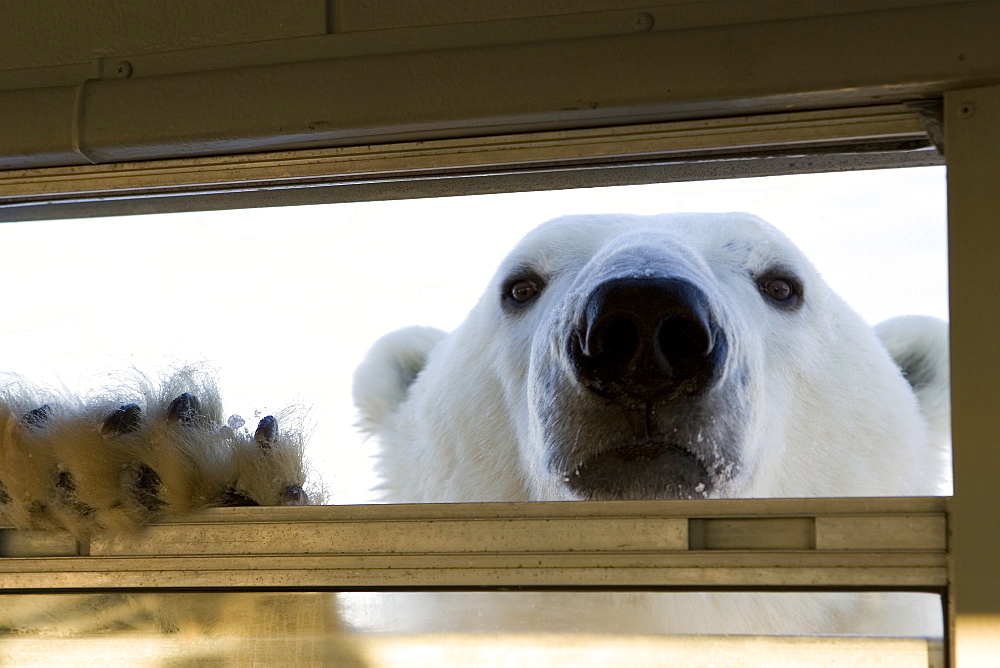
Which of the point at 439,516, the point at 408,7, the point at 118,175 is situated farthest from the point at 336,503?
the point at 408,7

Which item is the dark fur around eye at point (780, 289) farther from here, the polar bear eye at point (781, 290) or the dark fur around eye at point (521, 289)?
the dark fur around eye at point (521, 289)

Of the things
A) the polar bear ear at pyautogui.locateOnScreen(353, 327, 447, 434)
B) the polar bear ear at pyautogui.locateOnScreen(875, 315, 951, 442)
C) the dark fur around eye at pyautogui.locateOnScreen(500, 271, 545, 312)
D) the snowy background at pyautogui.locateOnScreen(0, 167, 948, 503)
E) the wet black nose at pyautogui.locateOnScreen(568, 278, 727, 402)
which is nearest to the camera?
the wet black nose at pyautogui.locateOnScreen(568, 278, 727, 402)

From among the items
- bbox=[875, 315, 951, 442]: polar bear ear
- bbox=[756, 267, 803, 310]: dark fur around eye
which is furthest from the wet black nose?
bbox=[875, 315, 951, 442]: polar bear ear

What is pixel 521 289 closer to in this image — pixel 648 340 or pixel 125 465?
pixel 648 340

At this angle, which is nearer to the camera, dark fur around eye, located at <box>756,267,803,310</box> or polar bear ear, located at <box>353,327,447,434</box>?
dark fur around eye, located at <box>756,267,803,310</box>

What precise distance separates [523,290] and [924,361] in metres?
0.86

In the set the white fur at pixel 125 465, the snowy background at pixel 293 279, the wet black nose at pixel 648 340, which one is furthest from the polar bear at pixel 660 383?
the white fur at pixel 125 465

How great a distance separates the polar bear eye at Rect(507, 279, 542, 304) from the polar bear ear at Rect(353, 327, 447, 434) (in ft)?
0.83

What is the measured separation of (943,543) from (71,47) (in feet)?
5.38

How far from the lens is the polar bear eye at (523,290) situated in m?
2.10

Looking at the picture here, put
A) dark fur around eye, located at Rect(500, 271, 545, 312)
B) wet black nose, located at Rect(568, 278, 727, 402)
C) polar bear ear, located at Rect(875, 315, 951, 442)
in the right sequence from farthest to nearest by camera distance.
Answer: dark fur around eye, located at Rect(500, 271, 545, 312)
polar bear ear, located at Rect(875, 315, 951, 442)
wet black nose, located at Rect(568, 278, 727, 402)

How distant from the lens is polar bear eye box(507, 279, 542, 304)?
2.10 m

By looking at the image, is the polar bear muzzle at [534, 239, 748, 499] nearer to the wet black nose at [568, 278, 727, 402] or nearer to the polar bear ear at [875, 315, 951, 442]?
the wet black nose at [568, 278, 727, 402]

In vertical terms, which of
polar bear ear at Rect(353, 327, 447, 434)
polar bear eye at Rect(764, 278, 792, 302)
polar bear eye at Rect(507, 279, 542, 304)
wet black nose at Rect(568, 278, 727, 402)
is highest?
polar bear eye at Rect(507, 279, 542, 304)
